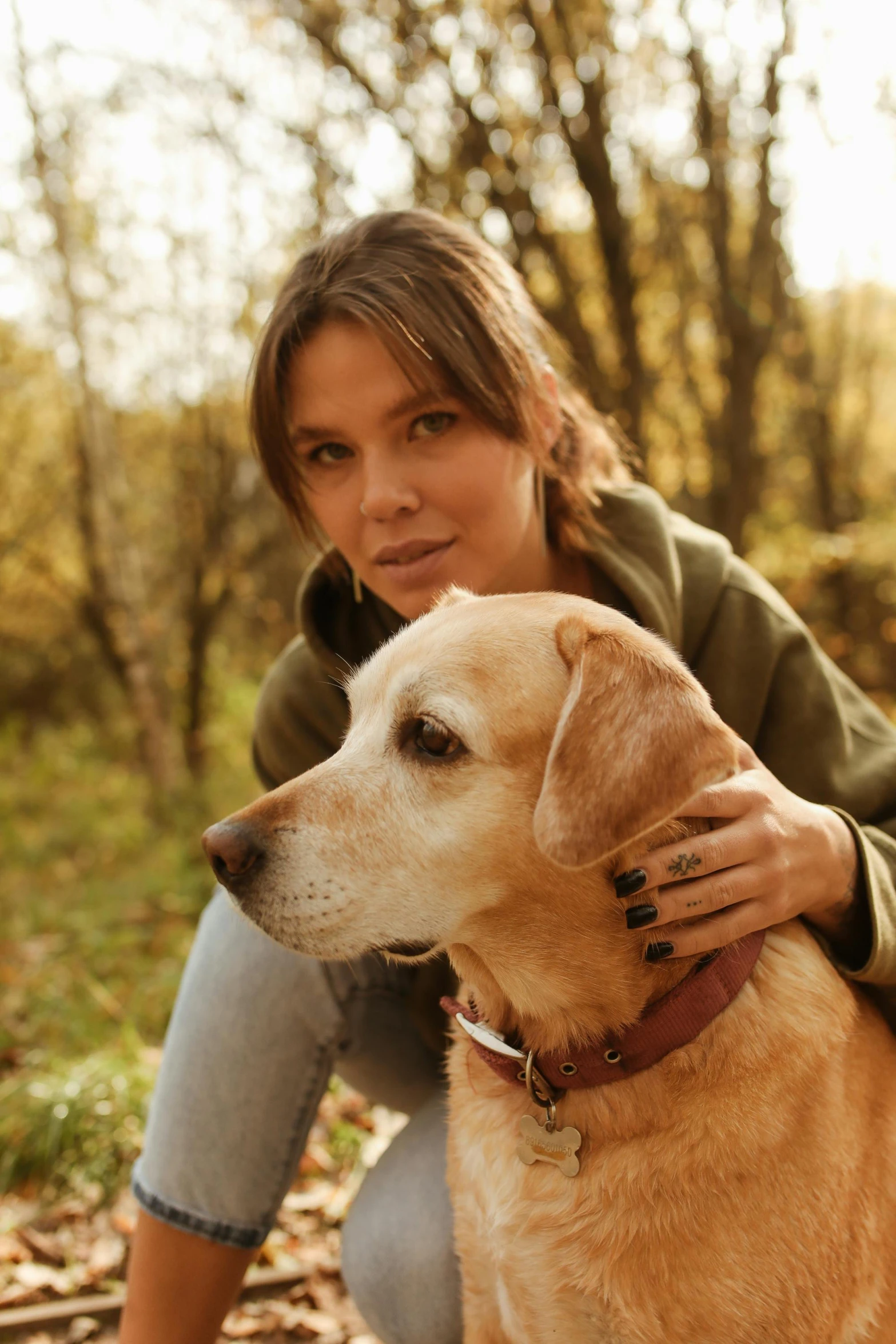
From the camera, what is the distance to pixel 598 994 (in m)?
1.62

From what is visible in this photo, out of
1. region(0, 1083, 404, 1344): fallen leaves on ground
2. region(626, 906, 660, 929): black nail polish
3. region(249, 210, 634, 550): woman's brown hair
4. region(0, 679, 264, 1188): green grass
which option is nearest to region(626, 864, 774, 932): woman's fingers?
region(626, 906, 660, 929): black nail polish

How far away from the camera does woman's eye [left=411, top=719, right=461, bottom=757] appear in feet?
5.37

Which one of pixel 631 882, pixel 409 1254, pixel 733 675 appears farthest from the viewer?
pixel 733 675

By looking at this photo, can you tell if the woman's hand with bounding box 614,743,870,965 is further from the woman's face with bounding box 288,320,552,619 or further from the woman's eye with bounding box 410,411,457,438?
the woman's eye with bounding box 410,411,457,438

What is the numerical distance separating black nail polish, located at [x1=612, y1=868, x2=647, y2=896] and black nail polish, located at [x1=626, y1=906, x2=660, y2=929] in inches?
1.1

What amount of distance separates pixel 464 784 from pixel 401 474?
86cm

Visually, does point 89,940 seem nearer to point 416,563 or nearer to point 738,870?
point 416,563

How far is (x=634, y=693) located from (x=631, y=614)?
77cm

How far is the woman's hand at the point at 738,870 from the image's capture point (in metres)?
1.55

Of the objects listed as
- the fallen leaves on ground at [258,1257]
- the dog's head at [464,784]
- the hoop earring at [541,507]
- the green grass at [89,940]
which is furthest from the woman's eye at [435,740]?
the green grass at [89,940]

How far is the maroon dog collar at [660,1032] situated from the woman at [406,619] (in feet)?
1.15

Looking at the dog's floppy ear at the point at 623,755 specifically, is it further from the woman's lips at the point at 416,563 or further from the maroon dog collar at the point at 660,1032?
the woman's lips at the point at 416,563

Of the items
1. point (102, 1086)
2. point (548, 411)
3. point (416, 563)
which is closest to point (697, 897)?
point (416, 563)

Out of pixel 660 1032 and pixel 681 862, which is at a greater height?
pixel 681 862
